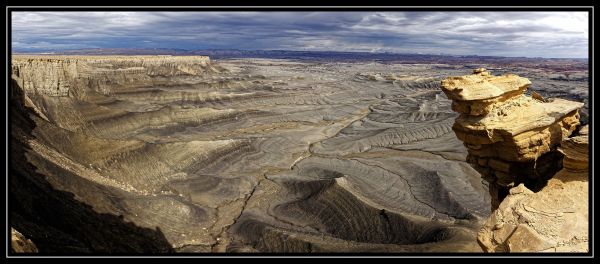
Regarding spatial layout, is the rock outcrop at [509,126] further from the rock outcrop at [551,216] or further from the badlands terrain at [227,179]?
the badlands terrain at [227,179]

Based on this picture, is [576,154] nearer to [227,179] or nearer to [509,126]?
[509,126]

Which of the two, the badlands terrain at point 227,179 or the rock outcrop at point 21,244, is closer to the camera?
the rock outcrop at point 21,244

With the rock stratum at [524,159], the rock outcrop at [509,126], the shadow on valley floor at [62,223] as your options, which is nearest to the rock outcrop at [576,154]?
the rock stratum at [524,159]

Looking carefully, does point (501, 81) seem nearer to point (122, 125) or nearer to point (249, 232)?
point (249, 232)

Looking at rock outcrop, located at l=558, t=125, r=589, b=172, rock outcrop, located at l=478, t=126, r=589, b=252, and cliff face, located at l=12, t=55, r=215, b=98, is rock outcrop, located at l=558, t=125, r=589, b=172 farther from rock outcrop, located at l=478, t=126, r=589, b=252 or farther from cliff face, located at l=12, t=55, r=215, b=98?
cliff face, located at l=12, t=55, r=215, b=98

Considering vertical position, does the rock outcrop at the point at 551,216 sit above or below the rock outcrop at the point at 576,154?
below

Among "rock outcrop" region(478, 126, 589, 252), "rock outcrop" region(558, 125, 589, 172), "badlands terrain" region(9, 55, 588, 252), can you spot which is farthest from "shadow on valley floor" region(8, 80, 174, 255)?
"rock outcrop" region(558, 125, 589, 172)
